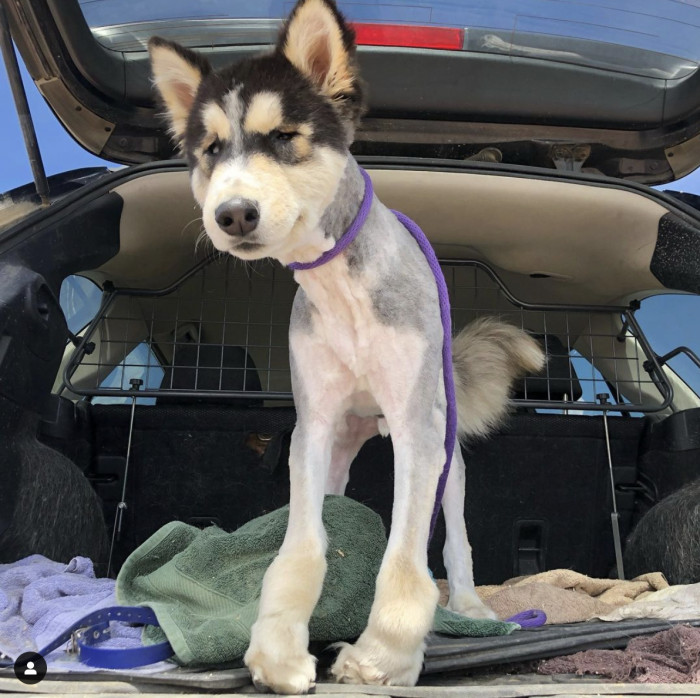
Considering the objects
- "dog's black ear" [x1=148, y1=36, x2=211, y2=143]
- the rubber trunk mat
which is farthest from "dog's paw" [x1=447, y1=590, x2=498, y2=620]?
"dog's black ear" [x1=148, y1=36, x2=211, y2=143]

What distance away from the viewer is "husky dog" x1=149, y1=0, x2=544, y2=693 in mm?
1404

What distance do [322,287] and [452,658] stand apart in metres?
0.81

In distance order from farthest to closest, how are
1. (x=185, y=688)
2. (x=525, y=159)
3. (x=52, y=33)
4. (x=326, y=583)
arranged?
(x=525, y=159) < (x=52, y=33) < (x=326, y=583) < (x=185, y=688)

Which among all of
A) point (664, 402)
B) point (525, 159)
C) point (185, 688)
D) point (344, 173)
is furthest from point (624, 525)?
point (185, 688)

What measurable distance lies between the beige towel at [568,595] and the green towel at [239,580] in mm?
462

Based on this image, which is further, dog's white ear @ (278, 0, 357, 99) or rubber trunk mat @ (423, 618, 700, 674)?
dog's white ear @ (278, 0, 357, 99)

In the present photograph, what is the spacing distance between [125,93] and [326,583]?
1.76 metres

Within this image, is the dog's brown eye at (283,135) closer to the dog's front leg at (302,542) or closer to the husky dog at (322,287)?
the husky dog at (322,287)

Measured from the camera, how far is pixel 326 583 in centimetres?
161

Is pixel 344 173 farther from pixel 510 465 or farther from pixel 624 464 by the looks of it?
pixel 624 464

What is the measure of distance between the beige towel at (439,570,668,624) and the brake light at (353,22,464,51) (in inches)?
67.3

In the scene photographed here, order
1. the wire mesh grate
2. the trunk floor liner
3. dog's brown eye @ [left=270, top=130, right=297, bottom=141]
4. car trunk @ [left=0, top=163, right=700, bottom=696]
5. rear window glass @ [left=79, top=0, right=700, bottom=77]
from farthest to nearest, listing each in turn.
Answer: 1. the wire mesh grate
2. rear window glass @ [left=79, top=0, right=700, bottom=77]
3. car trunk @ [left=0, top=163, right=700, bottom=696]
4. dog's brown eye @ [left=270, top=130, right=297, bottom=141]
5. the trunk floor liner

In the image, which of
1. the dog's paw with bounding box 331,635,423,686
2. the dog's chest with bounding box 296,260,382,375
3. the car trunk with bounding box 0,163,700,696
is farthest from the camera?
the car trunk with bounding box 0,163,700,696

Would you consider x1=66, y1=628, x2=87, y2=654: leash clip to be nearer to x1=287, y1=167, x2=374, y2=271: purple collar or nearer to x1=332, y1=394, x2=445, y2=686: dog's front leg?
x1=332, y1=394, x2=445, y2=686: dog's front leg
